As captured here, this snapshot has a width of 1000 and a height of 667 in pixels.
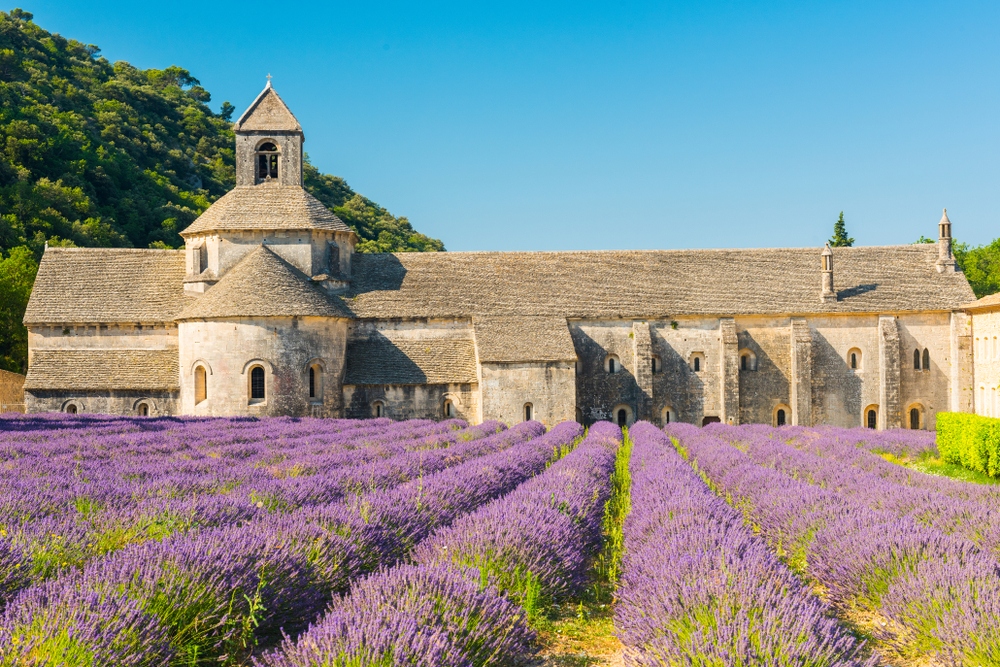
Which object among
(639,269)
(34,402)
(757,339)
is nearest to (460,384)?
(639,269)

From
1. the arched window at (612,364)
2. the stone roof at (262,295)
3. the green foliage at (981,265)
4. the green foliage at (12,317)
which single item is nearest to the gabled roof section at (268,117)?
the stone roof at (262,295)

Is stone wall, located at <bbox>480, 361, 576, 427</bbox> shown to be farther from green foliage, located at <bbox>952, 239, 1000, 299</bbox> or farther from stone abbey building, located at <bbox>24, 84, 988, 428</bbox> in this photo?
green foliage, located at <bbox>952, 239, 1000, 299</bbox>

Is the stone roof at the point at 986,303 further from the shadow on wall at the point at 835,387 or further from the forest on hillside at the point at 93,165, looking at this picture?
the forest on hillside at the point at 93,165

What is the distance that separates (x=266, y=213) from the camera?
105ft

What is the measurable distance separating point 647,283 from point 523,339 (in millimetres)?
7917

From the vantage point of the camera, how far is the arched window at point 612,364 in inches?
1257

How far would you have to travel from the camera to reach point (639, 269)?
34.9 meters

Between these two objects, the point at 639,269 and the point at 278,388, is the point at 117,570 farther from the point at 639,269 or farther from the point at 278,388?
the point at 639,269

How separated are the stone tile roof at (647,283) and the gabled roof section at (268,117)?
7.52 metres

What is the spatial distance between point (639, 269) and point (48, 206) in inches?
1687

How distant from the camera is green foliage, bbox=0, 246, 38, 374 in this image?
118 feet

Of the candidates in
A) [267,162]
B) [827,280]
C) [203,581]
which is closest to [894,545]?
[203,581]

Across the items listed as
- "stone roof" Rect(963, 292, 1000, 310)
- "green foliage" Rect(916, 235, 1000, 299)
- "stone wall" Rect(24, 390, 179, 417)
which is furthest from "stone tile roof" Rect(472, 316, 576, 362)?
"green foliage" Rect(916, 235, 1000, 299)

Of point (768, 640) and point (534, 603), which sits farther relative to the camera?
point (534, 603)
